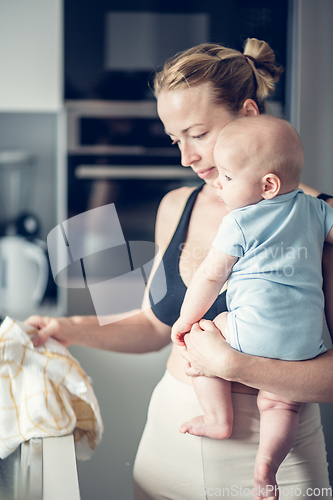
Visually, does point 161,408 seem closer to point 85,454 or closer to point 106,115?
point 85,454

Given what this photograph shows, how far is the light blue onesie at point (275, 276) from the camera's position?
0.42m

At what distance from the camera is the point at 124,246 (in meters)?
0.70

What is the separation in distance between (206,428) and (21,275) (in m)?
0.62

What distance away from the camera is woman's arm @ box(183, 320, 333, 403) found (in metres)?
0.43

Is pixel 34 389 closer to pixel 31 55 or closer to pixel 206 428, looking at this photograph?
pixel 206 428

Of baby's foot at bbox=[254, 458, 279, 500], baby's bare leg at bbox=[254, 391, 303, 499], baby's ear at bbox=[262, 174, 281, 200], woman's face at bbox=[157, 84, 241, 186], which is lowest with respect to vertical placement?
baby's foot at bbox=[254, 458, 279, 500]

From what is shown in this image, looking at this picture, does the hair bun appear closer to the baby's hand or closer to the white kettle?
the baby's hand

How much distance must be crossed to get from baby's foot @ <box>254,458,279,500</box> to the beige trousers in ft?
0.24

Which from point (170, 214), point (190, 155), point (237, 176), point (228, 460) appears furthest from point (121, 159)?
point (228, 460)

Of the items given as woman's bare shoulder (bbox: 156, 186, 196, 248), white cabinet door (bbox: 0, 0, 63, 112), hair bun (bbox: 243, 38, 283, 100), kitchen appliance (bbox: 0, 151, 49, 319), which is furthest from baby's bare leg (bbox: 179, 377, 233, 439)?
white cabinet door (bbox: 0, 0, 63, 112)

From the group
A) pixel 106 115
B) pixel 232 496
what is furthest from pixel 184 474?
pixel 106 115

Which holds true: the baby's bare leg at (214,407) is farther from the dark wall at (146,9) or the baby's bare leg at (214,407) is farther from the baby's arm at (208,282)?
the dark wall at (146,9)

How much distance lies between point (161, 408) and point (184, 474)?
91 millimetres

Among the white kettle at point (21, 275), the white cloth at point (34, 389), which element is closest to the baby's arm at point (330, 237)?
the white cloth at point (34, 389)
